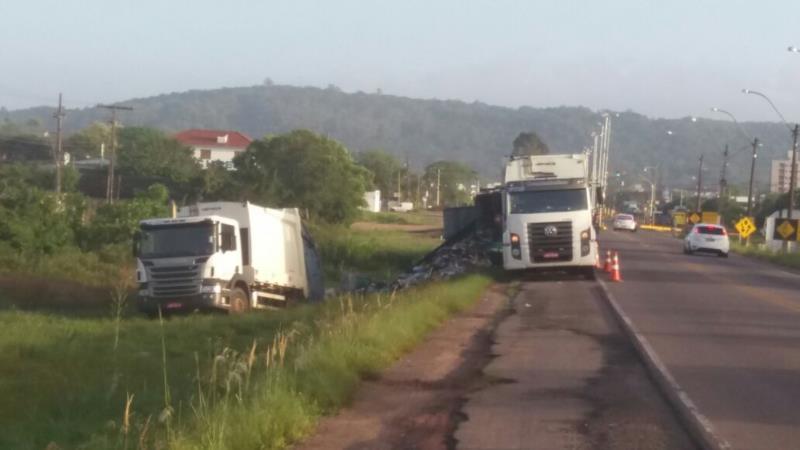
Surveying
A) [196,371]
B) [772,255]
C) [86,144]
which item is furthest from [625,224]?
[196,371]

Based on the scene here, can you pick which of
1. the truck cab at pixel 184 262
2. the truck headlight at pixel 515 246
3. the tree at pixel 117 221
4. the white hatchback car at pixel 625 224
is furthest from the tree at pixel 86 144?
the truck cab at pixel 184 262

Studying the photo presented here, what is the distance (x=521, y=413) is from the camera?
42.4ft

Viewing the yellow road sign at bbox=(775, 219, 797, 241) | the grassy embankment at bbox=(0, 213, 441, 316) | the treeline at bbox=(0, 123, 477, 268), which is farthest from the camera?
the yellow road sign at bbox=(775, 219, 797, 241)

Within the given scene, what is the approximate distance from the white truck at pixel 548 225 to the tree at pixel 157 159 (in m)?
49.9

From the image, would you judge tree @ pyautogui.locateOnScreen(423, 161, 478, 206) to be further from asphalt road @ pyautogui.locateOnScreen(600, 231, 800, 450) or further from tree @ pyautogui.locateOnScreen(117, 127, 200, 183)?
asphalt road @ pyautogui.locateOnScreen(600, 231, 800, 450)

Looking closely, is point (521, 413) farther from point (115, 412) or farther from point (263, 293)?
point (263, 293)

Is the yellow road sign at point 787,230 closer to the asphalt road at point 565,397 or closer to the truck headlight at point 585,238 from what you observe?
the truck headlight at point 585,238

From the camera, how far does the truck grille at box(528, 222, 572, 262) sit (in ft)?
115

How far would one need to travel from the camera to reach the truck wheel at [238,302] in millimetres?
31672

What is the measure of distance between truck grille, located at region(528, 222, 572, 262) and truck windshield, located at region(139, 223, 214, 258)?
31.0 ft

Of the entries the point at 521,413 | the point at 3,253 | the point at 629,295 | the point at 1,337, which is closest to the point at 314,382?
the point at 521,413

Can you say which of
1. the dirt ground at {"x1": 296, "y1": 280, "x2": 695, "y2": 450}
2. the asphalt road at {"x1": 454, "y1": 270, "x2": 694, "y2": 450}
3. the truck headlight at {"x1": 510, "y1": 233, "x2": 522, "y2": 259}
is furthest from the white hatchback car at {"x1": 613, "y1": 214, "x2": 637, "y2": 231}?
the dirt ground at {"x1": 296, "y1": 280, "x2": 695, "y2": 450}

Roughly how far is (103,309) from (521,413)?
25106 mm

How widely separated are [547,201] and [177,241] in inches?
420
